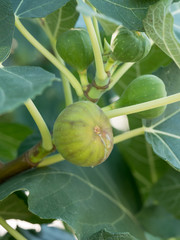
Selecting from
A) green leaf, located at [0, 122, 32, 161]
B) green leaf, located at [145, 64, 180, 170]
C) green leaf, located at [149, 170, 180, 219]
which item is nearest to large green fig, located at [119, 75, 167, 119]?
green leaf, located at [145, 64, 180, 170]

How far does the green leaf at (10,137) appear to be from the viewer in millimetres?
1598

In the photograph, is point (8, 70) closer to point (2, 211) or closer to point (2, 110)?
point (2, 110)

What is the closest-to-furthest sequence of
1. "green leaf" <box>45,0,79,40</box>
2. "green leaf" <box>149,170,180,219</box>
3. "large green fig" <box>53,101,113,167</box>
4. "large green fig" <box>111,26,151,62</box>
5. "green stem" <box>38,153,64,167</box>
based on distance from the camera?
"large green fig" <box>53,101,113,167</box> < "large green fig" <box>111,26,151,62</box> < "green stem" <box>38,153,64,167</box> < "green leaf" <box>45,0,79,40</box> < "green leaf" <box>149,170,180,219</box>

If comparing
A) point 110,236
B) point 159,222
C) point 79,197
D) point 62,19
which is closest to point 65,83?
point 62,19

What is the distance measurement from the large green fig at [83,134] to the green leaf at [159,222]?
0.65 m

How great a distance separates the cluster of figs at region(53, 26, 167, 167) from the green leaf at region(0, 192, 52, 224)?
269 mm

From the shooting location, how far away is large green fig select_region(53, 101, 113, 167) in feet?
2.50

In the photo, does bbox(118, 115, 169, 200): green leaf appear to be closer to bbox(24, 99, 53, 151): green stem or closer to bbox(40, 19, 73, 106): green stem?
bbox(40, 19, 73, 106): green stem

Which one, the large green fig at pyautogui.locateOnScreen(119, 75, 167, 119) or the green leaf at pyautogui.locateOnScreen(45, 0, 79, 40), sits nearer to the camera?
the large green fig at pyautogui.locateOnScreen(119, 75, 167, 119)

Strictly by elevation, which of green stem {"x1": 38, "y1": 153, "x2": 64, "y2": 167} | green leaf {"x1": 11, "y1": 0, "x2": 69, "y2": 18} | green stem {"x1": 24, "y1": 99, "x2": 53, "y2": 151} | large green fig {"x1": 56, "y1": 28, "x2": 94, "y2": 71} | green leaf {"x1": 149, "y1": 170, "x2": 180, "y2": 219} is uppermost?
green leaf {"x1": 11, "y1": 0, "x2": 69, "y2": 18}

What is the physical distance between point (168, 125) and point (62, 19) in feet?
1.34

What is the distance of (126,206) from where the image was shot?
1249mm

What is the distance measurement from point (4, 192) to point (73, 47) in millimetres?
351

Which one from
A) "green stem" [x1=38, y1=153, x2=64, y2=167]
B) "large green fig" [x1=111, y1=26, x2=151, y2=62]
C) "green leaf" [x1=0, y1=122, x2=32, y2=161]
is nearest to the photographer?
"large green fig" [x1=111, y1=26, x2=151, y2=62]
